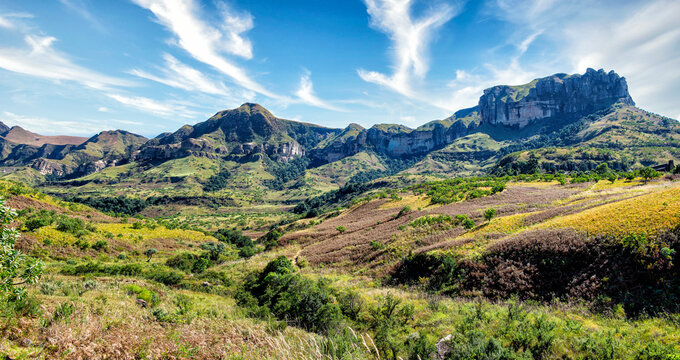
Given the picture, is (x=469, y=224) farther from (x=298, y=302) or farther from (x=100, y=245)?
(x=100, y=245)

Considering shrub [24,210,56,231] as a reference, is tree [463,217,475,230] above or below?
above

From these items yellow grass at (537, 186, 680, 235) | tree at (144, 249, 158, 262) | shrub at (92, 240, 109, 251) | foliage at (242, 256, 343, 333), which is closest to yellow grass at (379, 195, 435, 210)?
yellow grass at (537, 186, 680, 235)

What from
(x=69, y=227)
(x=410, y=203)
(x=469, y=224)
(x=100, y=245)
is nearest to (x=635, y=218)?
(x=469, y=224)

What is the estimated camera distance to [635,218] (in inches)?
587

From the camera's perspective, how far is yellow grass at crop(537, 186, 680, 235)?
13605 mm

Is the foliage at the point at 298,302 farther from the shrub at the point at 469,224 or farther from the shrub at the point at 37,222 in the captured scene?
the shrub at the point at 37,222

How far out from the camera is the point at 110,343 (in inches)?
285

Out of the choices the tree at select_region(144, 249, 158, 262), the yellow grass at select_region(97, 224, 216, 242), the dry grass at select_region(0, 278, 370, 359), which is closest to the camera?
the dry grass at select_region(0, 278, 370, 359)

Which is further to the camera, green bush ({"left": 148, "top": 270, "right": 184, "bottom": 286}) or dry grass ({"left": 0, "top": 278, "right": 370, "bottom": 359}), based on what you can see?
green bush ({"left": 148, "top": 270, "right": 184, "bottom": 286})

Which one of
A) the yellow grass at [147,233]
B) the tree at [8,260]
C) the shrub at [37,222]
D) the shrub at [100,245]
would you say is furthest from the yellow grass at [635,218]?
the yellow grass at [147,233]

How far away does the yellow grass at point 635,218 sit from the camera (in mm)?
13605

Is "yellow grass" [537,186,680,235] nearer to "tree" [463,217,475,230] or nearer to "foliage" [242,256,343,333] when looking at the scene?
"tree" [463,217,475,230]

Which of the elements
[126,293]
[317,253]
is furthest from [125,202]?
[126,293]

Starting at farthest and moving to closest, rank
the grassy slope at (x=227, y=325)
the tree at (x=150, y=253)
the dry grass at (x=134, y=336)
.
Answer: the tree at (x=150, y=253) < the grassy slope at (x=227, y=325) < the dry grass at (x=134, y=336)
